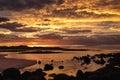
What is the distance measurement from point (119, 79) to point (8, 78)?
37.2 ft

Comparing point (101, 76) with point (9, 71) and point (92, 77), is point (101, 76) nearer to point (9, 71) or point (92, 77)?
point (92, 77)

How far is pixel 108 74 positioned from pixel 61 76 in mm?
5188

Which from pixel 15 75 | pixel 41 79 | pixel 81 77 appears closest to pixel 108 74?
pixel 81 77

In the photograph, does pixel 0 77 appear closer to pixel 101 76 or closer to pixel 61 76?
pixel 61 76

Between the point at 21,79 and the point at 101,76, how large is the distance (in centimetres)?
844

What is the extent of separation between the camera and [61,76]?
3581 cm

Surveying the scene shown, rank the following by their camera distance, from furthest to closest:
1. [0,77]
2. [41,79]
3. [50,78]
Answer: [50,78] < [0,77] < [41,79]

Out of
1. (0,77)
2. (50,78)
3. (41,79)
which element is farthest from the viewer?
(50,78)

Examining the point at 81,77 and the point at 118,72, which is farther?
the point at 81,77

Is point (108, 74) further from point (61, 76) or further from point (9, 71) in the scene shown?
point (9, 71)

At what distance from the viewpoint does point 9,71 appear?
115 feet

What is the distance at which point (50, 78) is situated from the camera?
3897cm

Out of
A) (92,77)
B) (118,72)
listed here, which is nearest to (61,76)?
(92,77)

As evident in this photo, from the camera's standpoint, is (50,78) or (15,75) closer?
(15,75)
